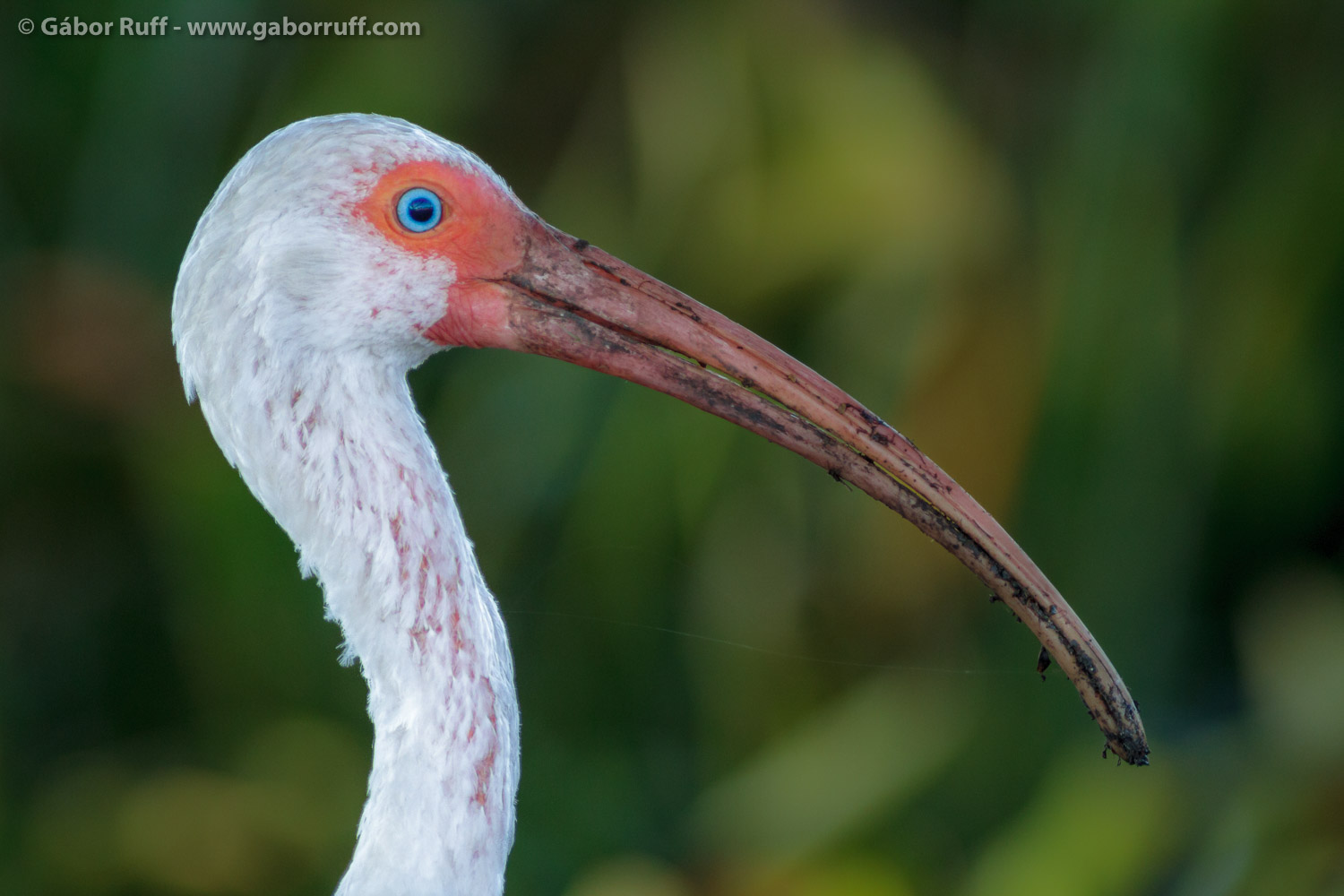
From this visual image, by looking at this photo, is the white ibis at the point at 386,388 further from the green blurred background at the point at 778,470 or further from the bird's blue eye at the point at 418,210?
the green blurred background at the point at 778,470

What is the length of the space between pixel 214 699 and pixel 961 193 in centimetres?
255

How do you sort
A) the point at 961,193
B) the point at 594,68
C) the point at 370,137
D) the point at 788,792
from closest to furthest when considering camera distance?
1. the point at 370,137
2. the point at 788,792
3. the point at 961,193
4. the point at 594,68

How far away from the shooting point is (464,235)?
1.61m

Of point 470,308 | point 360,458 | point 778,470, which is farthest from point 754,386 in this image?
point 778,470

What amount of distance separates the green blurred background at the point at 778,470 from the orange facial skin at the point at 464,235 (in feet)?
6.53

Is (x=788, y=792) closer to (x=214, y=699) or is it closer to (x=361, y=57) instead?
(x=214, y=699)

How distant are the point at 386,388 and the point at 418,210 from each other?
0.22m

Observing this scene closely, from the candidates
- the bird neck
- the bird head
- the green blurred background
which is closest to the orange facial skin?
the bird head

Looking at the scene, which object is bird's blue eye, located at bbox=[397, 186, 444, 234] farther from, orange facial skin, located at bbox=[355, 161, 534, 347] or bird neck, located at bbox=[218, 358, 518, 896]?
bird neck, located at bbox=[218, 358, 518, 896]

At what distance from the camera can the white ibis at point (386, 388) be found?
1522 mm

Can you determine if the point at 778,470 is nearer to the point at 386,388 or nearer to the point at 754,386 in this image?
the point at 754,386

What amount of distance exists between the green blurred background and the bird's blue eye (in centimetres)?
205

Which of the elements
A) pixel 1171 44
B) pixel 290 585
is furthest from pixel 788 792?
pixel 1171 44

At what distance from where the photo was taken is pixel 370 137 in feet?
5.08
